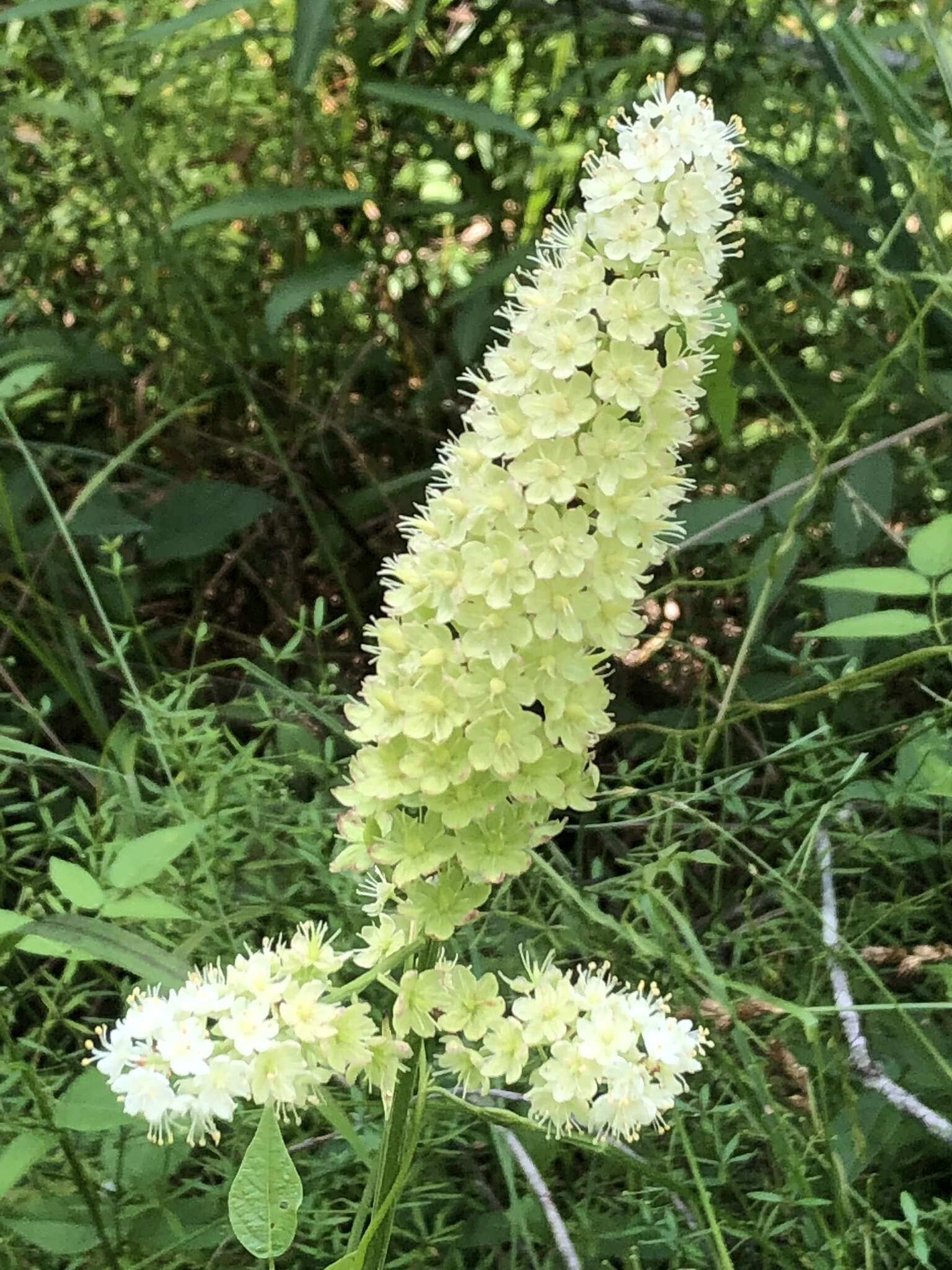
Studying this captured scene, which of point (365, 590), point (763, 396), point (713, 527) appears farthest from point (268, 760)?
point (763, 396)

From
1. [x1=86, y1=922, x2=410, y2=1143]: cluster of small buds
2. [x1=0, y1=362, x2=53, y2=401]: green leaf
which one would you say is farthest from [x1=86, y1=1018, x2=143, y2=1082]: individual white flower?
[x1=0, y1=362, x2=53, y2=401]: green leaf

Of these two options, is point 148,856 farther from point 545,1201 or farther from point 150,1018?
point 545,1201

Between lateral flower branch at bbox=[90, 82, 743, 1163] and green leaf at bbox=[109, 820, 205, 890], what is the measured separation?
7cm

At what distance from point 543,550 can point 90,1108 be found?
0.99 ft

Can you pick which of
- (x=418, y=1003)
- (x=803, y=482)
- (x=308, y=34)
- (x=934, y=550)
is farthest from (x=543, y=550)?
(x=308, y=34)

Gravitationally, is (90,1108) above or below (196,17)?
below

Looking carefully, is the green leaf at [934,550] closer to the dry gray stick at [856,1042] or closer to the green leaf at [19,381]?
the dry gray stick at [856,1042]

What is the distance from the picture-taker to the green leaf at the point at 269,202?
0.81m

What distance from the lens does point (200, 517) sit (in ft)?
3.09

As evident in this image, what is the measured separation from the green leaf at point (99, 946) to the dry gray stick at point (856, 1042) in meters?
0.30

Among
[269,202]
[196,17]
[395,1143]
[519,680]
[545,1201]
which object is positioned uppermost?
[196,17]

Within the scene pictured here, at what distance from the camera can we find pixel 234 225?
105 centimetres

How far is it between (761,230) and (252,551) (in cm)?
50

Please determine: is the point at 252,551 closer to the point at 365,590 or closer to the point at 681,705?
the point at 365,590
